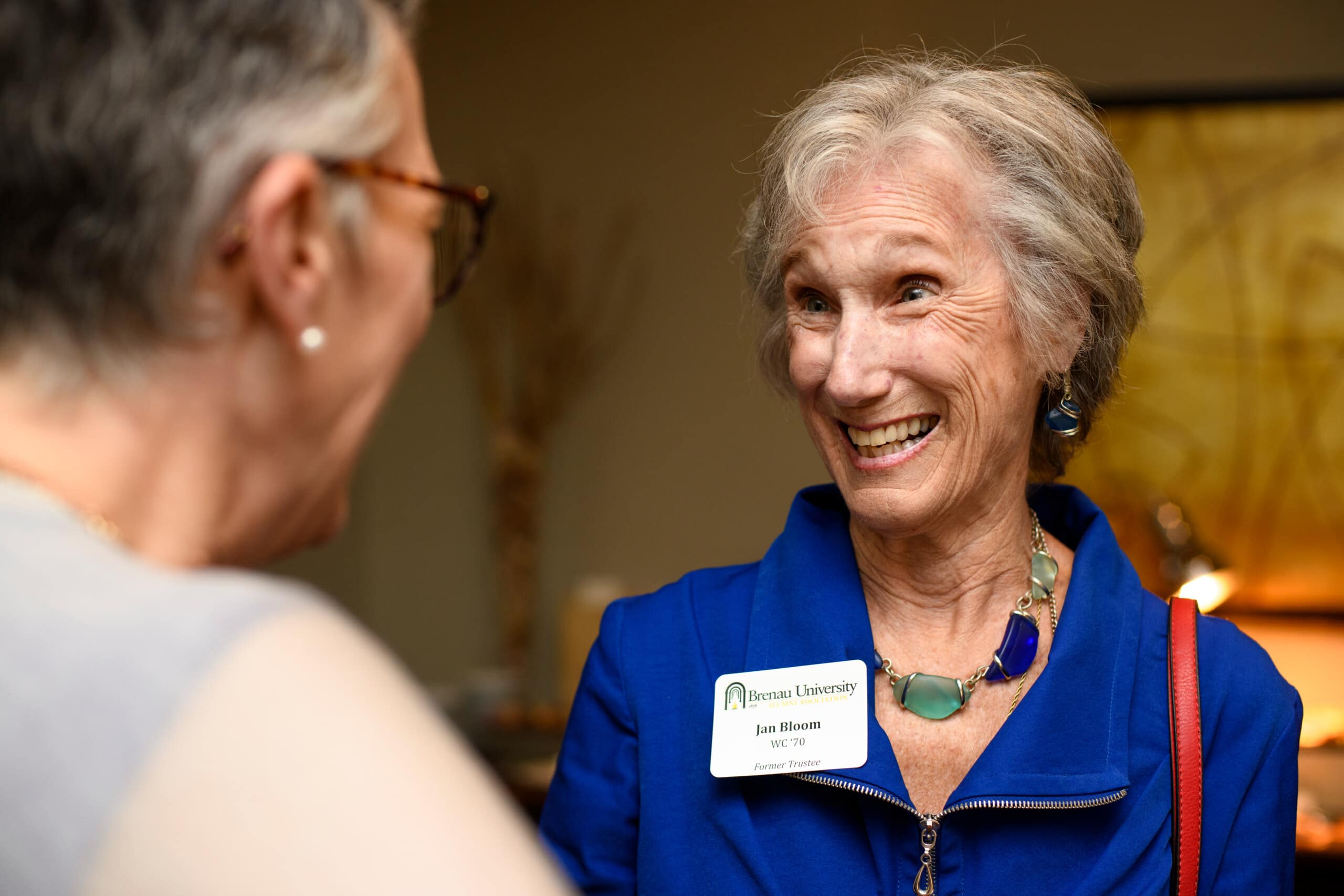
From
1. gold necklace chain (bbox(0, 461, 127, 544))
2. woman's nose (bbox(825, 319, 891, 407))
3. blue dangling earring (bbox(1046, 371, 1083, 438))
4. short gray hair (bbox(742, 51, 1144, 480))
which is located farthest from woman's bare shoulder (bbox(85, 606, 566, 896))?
blue dangling earring (bbox(1046, 371, 1083, 438))

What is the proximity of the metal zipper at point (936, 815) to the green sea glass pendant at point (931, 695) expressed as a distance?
0.15 meters

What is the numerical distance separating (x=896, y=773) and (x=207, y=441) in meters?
0.96

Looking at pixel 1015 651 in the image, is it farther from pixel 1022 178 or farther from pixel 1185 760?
pixel 1022 178

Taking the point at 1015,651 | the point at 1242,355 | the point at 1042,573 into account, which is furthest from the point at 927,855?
the point at 1242,355

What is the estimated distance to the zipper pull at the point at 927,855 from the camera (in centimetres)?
138

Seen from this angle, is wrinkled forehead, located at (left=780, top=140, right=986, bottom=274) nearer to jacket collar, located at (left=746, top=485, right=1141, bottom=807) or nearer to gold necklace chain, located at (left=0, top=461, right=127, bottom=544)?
jacket collar, located at (left=746, top=485, right=1141, bottom=807)

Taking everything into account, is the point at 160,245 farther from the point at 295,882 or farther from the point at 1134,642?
the point at 1134,642

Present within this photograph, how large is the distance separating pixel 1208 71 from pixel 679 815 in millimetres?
3431

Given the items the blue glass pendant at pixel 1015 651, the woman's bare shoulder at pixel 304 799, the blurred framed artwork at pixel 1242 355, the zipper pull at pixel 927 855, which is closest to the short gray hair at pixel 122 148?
the woman's bare shoulder at pixel 304 799

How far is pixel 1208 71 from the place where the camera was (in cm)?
389

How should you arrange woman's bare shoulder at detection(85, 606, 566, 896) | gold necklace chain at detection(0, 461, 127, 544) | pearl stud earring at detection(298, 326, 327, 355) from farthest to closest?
pearl stud earring at detection(298, 326, 327, 355), gold necklace chain at detection(0, 461, 127, 544), woman's bare shoulder at detection(85, 606, 566, 896)

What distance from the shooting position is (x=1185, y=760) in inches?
56.6

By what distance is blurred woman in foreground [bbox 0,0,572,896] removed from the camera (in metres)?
0.55

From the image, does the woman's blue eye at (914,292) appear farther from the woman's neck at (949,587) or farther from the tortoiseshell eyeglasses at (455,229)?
the tortoiseshell eyeglasses at (455,229)
